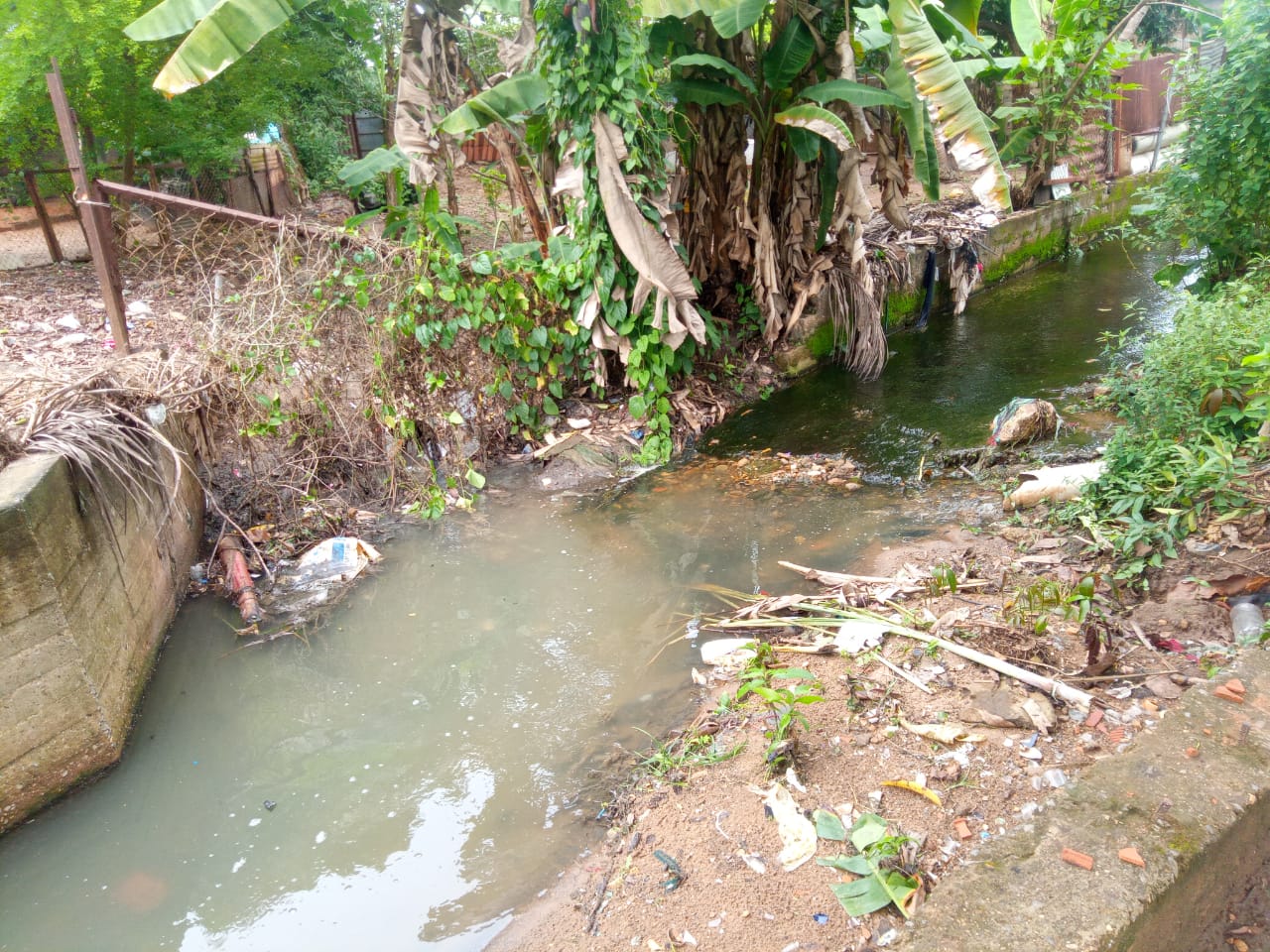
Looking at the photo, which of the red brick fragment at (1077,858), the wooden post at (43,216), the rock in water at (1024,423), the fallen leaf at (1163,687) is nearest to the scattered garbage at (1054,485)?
the rock in water at (1024,423)

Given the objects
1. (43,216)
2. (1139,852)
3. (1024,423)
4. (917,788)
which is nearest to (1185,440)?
(1024,423)

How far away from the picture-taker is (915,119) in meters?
5.61

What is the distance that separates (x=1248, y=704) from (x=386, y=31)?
10.1 m

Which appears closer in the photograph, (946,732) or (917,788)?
(917,788)

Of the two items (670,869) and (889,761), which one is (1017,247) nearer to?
(889,761)

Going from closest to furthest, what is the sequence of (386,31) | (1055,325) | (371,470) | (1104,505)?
(1104,505) < (371,470) < (1055,325) < (386,31)

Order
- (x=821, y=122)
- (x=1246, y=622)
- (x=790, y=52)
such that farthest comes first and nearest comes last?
1. (x=790, y=52)
2. (x=821, y=122)
3. (x=1246, y=622)

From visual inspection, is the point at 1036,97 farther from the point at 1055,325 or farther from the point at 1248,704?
the point at 1248,704

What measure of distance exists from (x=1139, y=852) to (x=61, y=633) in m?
3.57

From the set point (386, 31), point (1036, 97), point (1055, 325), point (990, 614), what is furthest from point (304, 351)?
point (1036, 97)

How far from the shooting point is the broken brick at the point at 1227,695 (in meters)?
2.48

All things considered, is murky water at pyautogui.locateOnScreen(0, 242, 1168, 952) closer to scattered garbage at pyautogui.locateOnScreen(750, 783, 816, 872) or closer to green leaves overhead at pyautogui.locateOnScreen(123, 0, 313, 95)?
scattered garbage at pyautogui.locateOnScreen(750, 783, 816, 872)

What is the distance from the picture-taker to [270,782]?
3355mm

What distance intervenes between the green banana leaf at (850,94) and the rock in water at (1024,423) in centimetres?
223
